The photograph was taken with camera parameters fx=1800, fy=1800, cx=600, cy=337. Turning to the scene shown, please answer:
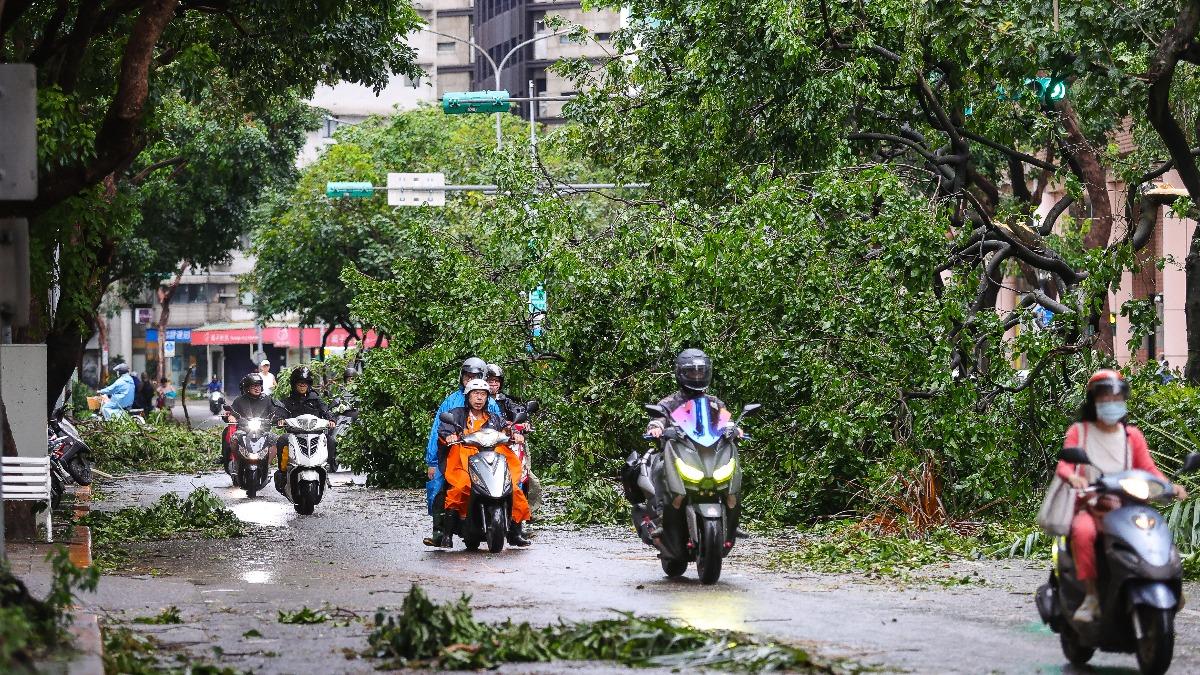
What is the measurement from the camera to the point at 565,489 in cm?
2231

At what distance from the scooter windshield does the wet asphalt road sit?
102 cm

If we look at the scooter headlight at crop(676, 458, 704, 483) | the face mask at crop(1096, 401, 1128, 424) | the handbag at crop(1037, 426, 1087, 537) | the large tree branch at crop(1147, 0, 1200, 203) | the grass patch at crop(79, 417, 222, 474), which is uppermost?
the large tree branch at crop(1147, 0, 1200, 203)

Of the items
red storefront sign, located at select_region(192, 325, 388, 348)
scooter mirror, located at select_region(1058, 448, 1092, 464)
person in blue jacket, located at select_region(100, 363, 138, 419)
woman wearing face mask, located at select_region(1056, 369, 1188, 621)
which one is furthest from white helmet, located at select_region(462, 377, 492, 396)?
red storefront sign, located at select_region(192, 325, 388, 348)

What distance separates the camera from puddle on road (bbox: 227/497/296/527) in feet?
62.5

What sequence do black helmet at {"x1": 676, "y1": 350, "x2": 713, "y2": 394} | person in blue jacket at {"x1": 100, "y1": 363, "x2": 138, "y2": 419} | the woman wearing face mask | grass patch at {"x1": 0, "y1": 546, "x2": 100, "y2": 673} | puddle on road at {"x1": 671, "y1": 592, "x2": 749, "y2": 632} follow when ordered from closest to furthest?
grass patch at {"x1": 0, "y1": 546, "x2": 100, "y2": 673} < the woman wearing face mask < puddle on road at {"x1": 671, "y1": 592, "x2": 749, "y2": 632} < black helmet at {"x1": 676, "y1": 350, "x2": 713, "y2": 394} < person in blue jacket at {"x1": 100, "y1": 363, "x2": 138, "y2": 419}

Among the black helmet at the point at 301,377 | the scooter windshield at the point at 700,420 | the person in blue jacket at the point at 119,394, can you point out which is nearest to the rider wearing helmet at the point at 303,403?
the black helmet at the point at 301,377

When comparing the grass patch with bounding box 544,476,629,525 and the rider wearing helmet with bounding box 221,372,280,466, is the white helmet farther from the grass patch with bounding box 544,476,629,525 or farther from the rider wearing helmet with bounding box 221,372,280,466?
the rider wearing helmet with bounding box 221,372,280,466

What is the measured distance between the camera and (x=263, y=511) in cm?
2067

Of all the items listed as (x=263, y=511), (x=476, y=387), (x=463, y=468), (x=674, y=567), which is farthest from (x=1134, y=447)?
(x=263, y=511)

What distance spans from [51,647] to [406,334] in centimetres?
1728

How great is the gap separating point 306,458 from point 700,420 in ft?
29.0

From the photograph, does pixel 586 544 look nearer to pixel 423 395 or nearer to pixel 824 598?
pixel 824 598

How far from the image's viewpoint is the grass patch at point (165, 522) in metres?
16.5

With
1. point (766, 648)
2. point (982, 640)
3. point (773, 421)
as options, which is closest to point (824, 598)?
point (982, 640)
